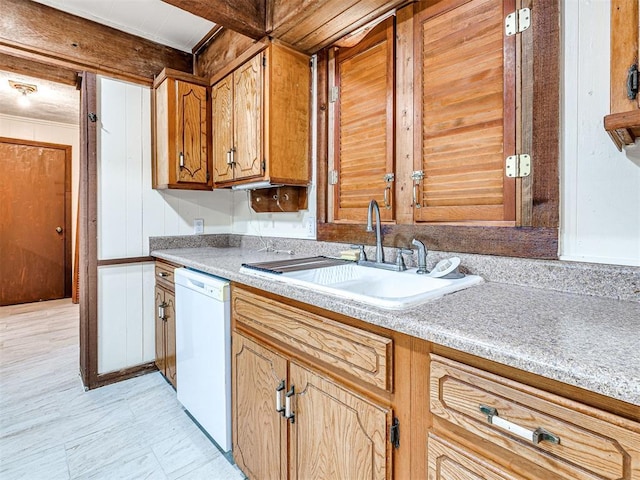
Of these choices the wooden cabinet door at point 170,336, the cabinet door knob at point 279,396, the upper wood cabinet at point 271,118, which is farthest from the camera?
the wooden cabinet door at point 170,336

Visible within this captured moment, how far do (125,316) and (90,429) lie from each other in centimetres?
75

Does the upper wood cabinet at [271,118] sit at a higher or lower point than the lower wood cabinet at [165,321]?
higher

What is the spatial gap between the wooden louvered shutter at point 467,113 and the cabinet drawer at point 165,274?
5.13 ft

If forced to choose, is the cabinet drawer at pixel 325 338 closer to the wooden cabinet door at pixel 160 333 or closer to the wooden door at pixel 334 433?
the wooden door at pixel 334 433

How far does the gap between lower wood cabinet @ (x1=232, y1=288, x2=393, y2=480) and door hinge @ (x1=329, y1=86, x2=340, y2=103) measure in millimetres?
1154

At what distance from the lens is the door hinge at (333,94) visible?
6.03ft

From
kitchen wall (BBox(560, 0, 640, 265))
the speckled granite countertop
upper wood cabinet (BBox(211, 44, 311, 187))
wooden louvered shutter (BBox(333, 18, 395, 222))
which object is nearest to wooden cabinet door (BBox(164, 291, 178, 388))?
upper wood cabinet (BBox(211, 44, 311, 187))

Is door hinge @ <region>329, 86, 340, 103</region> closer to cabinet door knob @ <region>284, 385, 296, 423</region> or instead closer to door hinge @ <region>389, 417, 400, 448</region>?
cabinet door knob @ <region>284, 385, 296, 423</region>

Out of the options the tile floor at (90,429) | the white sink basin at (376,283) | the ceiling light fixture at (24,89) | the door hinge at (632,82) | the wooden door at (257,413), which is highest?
the ceiling light fixture at (24,89)

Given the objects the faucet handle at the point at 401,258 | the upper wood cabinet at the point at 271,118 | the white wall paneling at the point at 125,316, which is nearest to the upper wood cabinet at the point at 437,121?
the faucet handle at the point at 401,258

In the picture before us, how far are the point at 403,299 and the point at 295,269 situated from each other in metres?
0.62

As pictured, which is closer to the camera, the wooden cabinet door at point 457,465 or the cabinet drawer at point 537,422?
the cabinet drawer at point 537,422

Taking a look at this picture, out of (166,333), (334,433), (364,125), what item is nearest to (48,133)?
(166,333)

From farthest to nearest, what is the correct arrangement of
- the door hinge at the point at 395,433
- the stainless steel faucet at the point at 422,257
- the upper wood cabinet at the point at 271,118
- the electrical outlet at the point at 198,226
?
the electrical outlet at the point at 198,226, the upper wood cabinet at the point at 271,118, the stainless steel faucet at the point at 422,257, the door hinge at the point at 395,433
